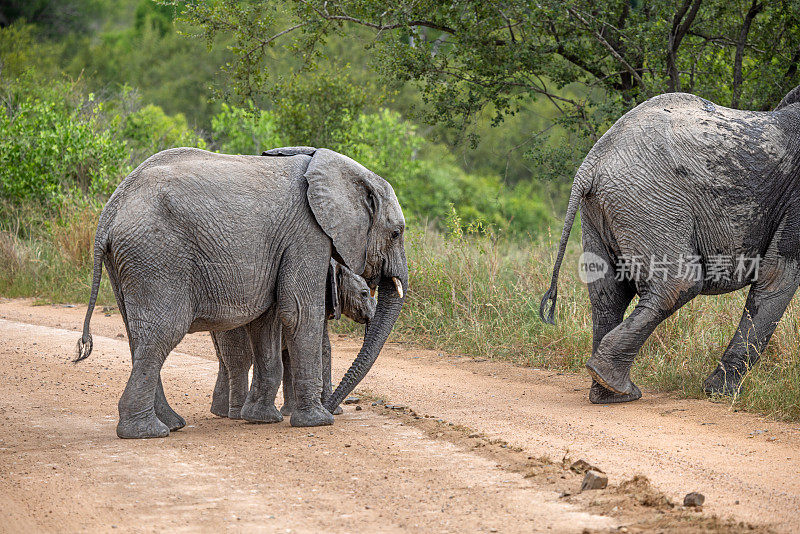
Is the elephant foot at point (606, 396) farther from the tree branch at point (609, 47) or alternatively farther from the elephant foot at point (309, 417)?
the tree branch at point (609, 47)

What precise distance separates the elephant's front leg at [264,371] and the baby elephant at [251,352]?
23cm

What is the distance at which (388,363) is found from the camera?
29.8 ft

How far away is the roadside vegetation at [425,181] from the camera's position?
8.55 meters

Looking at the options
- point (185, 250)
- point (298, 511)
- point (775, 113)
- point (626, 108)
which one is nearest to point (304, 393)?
point (185, 250)

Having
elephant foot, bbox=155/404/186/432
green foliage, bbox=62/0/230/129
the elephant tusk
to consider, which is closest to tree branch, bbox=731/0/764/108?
the elephant tusk

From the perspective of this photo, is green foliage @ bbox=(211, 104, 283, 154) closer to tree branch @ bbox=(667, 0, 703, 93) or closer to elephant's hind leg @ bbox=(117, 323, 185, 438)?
tree branch @ bbox=(667, 0, 703, 93)

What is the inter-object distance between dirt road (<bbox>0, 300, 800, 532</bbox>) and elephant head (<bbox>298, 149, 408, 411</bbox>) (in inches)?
22.0

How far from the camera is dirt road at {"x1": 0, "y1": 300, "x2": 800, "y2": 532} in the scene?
417cm

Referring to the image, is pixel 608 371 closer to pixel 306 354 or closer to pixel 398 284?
pixel 398 284

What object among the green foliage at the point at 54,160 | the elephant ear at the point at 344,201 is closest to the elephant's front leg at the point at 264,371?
the elephant ear at the point at 344,201

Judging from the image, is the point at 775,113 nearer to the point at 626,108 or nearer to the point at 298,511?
the point at 626,108

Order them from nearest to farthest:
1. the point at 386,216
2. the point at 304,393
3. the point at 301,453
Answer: the point at 301,453
the point at 304,393
the point at 386,216

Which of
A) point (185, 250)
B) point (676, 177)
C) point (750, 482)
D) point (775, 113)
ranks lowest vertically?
point (750, 482)

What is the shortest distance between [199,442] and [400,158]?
1338 centimetres
